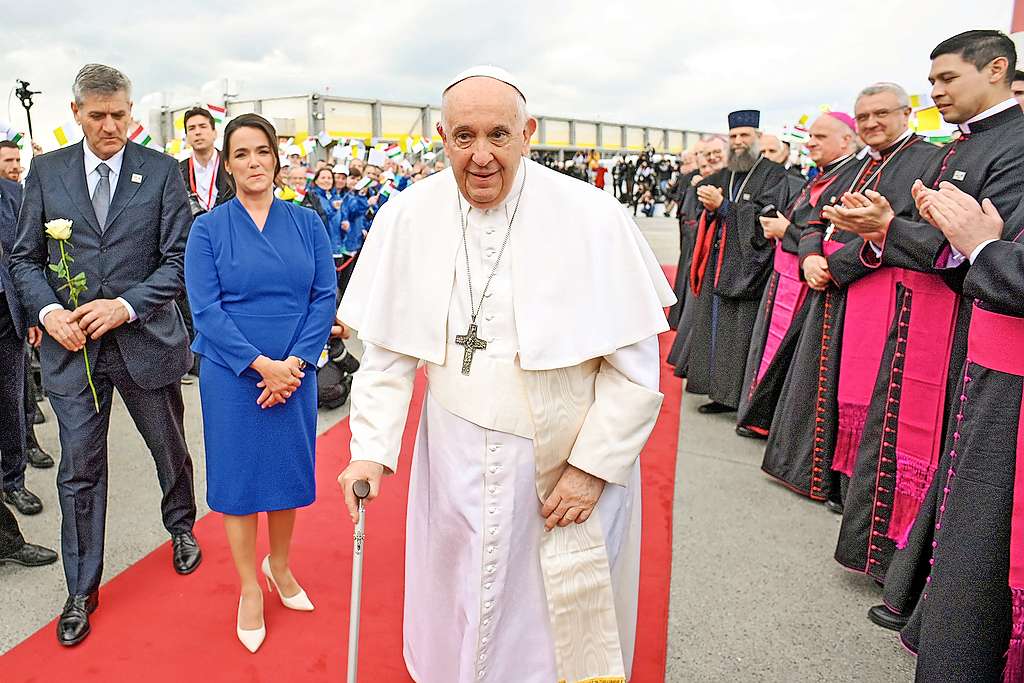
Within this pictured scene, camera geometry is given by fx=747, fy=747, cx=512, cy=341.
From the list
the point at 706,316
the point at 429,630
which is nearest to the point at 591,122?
the point at 706,316

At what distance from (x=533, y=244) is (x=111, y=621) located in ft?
7.33

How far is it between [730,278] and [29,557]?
14.3 ft

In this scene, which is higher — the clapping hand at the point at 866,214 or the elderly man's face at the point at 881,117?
the elderly man's face at the point at 881,117

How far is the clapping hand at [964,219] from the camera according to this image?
2010 millimetres

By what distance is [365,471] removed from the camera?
6.45 feet

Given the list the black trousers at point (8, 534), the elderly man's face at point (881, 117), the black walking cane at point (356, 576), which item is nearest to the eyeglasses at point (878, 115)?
the elderly man's face at point (881, 117)

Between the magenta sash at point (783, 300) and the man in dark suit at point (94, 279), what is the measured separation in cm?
325

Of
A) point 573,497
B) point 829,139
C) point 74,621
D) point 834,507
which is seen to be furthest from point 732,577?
point 829,139

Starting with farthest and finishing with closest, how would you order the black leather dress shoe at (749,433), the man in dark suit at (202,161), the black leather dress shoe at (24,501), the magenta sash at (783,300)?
the black leather dress shoe at (749,433) < the man in dark suit at (202,161) < the magenta sash at (783,300) < the black leather dress shoe at (24,501)

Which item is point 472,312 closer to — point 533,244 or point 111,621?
point 533,244

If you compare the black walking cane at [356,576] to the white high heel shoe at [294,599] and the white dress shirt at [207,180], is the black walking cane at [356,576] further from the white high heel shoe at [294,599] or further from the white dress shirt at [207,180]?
the white dress shirt at [207,180]

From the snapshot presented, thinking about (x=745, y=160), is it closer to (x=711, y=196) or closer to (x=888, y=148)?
(x=711, y=196)

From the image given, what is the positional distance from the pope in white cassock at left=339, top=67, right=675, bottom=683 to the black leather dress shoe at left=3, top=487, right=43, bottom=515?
2.69 metres

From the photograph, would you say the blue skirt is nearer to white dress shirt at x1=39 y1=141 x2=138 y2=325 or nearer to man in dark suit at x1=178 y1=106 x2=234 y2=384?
white dress shirt at x1=39 y1=141 x2=138 y2=325
